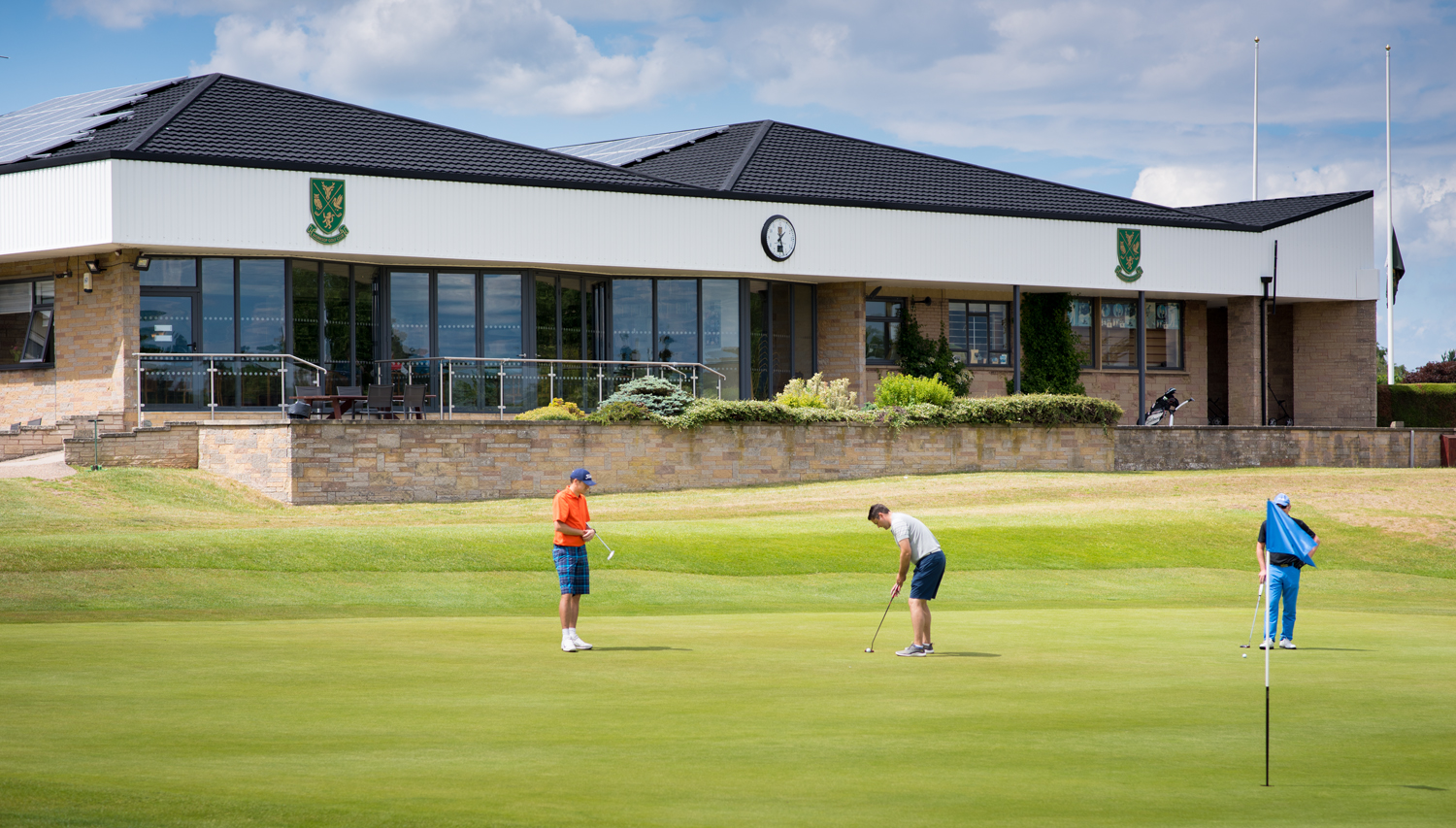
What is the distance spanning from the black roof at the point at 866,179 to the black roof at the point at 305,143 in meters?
2.82

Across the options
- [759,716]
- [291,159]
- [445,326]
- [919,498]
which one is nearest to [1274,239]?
[919,498]

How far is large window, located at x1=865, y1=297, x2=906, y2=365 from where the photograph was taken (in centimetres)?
3591

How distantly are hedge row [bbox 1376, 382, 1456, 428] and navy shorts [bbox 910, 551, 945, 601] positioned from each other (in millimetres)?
35731

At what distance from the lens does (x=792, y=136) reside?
36594 millimetres

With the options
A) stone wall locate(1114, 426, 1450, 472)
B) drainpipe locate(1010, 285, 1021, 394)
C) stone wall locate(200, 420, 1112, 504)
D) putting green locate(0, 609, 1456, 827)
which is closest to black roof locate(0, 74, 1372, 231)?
drainpipe locate(1010, 285, 1021, 394)

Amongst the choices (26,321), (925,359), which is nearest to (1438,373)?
(925,359)

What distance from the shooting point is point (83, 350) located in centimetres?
2750

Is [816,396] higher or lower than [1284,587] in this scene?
higher

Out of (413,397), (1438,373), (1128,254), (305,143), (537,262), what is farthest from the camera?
(1438,373)

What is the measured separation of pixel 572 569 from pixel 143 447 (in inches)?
604

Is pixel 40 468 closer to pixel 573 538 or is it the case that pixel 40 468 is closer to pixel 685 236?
pixel 685 236

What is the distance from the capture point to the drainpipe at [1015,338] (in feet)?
116

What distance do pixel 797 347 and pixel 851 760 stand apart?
27322mm

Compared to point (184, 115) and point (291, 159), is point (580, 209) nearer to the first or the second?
point (291, 159)
